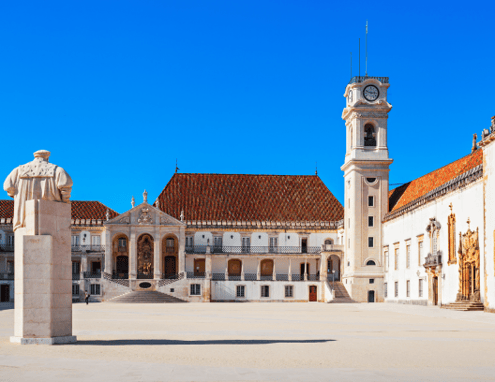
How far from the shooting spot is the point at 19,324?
16484 mm

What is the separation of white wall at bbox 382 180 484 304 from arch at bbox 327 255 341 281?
920 centimetres

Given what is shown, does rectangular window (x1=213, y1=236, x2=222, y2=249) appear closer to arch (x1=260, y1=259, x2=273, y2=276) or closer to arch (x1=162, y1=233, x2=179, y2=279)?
arch (x1=162, y1=233, x2=179, y2=279)

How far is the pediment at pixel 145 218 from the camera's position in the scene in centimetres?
6931

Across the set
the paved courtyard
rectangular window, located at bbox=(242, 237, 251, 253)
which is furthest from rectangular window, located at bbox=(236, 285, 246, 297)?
the paved courtyard

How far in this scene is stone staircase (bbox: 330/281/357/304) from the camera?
61.2m

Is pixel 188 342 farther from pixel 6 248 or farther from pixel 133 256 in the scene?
pixel 6 248

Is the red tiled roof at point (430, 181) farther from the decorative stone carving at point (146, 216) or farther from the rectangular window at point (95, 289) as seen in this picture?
the rectangular window at point (95, 289)

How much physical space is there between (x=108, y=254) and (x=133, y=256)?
2.35 m

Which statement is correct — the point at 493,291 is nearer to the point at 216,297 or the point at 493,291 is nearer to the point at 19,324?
the point at 19,324

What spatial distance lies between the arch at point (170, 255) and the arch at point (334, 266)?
15036 mm

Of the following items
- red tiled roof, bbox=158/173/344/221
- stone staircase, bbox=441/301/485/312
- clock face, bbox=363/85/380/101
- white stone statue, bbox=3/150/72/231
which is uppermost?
clock face, bbox=363/85/380/101

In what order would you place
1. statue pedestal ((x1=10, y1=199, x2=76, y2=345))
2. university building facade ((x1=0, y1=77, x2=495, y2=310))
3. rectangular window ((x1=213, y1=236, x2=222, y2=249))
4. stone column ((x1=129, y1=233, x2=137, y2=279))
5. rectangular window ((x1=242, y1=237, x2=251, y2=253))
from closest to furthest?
statue pedestal ((x1=10, y1=199, x2=76, y2=345)) → university building facade ((x1=0, y1=77, x2=495, y2=310)) → stone column ((x1=129, y1=233, x2=137, y2=279)) → rectangular window ((x1=213, y1=236, x2=222, y2=249)) → rectangular window ((x1=242, y1=237, x2=251, y2=253))

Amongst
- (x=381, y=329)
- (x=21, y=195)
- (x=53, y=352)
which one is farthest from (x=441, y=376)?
(x=381, y=329)

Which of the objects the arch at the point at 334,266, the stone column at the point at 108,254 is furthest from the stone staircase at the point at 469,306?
the stone column at the point at 108,254
